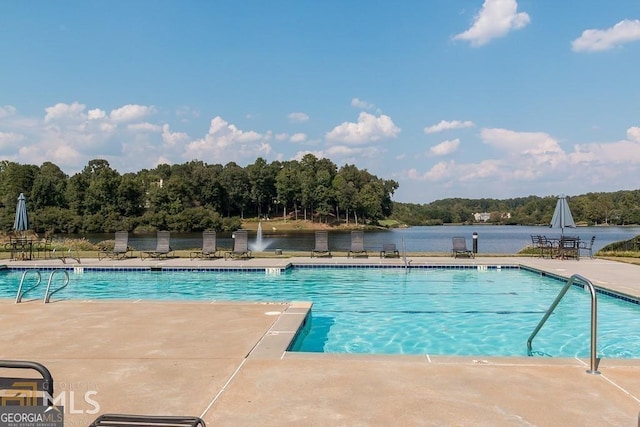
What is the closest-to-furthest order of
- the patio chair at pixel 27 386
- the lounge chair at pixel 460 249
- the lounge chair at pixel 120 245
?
the patio chair at pixel 27 386
the lounge chair at pixel 120 245
the lounge chair at pixel 460 249

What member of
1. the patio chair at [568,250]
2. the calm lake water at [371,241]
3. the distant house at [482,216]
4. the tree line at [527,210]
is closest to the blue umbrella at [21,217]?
the calm lake water at [371,241]

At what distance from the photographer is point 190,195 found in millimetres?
81375

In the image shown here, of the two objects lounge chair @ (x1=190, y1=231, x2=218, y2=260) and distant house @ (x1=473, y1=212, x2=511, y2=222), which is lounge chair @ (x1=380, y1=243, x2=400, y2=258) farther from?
distant house @ (x1=473, y1=212, x2=511, y2=222)

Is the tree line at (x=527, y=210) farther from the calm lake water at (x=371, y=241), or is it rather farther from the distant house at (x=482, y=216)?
the calm lake water at (x=371, y=241)

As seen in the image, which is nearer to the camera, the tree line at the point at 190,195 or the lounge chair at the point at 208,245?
the lounge chair at the point at 208,245

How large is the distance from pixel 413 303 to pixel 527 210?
11458cm

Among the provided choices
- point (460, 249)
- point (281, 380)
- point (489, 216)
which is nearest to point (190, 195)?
point (460, 249)

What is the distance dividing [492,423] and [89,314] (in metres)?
5.85

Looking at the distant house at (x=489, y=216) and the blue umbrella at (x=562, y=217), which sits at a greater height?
the distant house at (x=489, y=216)

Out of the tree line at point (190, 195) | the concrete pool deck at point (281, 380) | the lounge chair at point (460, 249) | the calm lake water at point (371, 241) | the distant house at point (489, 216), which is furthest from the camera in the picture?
the distant house at point (489, 216)

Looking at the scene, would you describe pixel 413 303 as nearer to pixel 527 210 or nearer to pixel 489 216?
pixel 527 210

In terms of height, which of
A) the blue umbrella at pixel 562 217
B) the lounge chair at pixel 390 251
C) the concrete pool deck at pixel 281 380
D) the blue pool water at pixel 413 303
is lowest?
the blue pool water at pixel 413 303

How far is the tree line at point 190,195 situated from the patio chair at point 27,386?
59.0 metres

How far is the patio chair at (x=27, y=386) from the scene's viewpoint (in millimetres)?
2508
